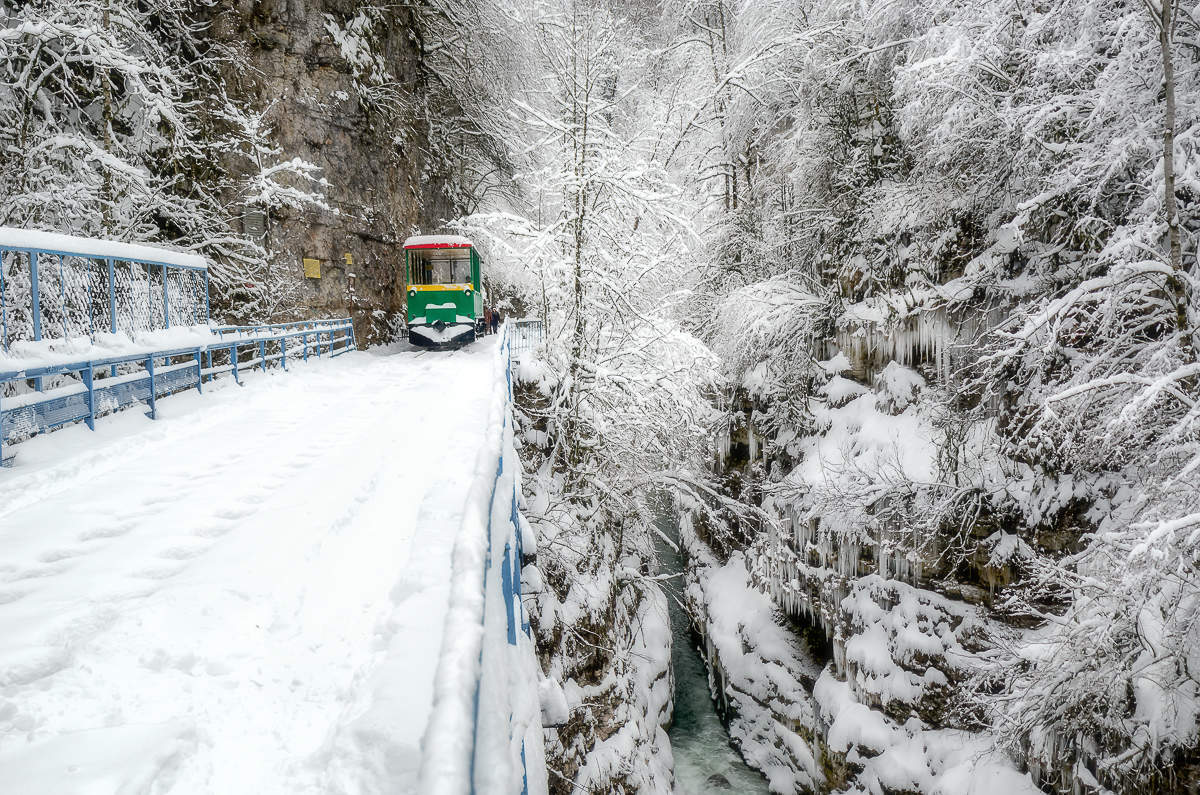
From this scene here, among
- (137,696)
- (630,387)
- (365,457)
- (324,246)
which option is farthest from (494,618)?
(324,246)

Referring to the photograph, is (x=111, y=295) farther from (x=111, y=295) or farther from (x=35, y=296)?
(x=35, y=296)

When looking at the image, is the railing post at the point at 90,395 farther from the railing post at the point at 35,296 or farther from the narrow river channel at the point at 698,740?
the narrow river channel at the point at 698,740

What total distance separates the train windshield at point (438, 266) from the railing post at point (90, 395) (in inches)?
487

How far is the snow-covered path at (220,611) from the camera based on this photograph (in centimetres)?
244

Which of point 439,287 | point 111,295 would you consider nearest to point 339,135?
point 439,287

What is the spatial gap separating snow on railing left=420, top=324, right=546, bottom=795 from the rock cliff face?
60.6ft

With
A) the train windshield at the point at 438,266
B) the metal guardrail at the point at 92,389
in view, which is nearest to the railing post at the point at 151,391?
the metal guardrail at the point at 92,389

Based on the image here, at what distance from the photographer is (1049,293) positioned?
941cm

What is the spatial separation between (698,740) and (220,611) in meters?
12.5

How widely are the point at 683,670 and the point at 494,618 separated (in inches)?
602

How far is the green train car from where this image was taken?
1894 centimetres

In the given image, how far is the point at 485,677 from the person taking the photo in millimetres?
1843

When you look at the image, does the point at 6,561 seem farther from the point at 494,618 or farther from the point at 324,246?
the point at 324,246

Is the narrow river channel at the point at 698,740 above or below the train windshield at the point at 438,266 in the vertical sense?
below
